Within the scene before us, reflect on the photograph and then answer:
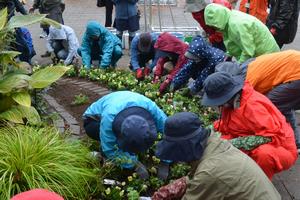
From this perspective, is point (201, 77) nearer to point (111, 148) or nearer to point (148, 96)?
point (148, 96)

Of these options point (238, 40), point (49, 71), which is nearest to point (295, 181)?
point (238, 40)

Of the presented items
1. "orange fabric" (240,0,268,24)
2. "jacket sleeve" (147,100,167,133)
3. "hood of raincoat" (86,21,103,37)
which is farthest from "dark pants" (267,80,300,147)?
"orange fabric" (240,0,268,24)

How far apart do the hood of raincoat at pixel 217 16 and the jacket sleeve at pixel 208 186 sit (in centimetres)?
298

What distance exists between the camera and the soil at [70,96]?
19.8 ft

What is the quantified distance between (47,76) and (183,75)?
65.5 inches

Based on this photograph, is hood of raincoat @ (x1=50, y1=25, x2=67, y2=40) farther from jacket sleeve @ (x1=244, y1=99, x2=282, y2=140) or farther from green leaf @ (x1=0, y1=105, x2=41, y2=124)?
jacket sleeve @ (x1=244, y1=99, x2=282, y2=140)

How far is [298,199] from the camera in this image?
4445mm

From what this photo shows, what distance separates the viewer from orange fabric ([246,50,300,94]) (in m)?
4.74

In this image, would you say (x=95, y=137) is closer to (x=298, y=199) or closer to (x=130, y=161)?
(x=130, y=161)

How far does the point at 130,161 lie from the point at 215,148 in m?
1.34

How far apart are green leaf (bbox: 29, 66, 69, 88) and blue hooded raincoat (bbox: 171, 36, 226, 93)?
4.77 ft

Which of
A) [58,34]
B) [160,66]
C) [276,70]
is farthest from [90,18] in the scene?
[276,70]

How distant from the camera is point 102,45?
7832 mm

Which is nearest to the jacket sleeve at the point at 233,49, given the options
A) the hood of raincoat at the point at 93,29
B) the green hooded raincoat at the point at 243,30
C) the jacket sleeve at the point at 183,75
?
the green hooded raincoat at the point at 243,30
